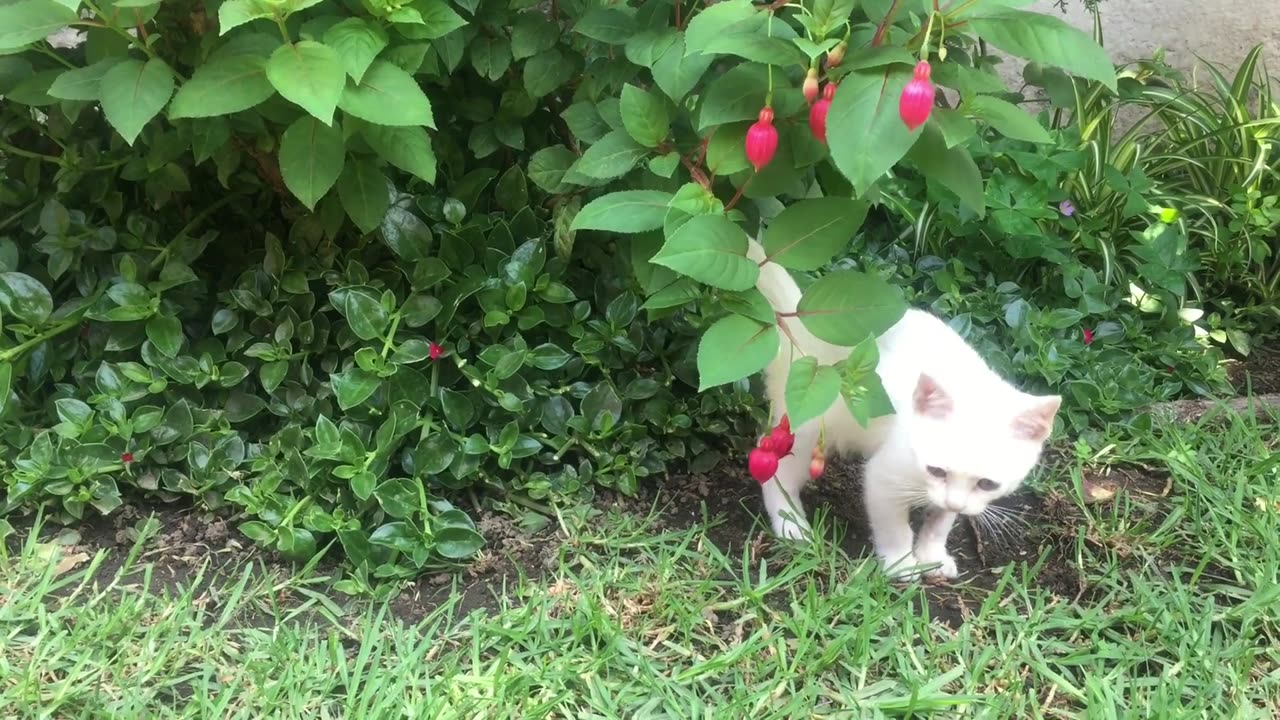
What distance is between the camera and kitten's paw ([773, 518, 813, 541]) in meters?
1.83

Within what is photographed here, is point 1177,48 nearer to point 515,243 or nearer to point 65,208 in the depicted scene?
point 515,243

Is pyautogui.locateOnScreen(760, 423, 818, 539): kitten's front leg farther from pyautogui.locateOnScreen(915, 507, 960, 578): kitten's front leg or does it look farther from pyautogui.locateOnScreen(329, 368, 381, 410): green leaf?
pyautogui.locateOnScreen(329, 368, 381, 410): green leaf

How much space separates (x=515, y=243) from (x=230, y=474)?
0.81 m

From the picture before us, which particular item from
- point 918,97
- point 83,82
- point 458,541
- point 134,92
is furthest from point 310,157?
point 918,97

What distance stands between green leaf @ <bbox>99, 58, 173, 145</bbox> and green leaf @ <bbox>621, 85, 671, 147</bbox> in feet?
2.44

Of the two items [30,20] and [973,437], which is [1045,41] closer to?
[973,437]

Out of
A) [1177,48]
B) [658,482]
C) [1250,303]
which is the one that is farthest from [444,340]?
[1177,48]

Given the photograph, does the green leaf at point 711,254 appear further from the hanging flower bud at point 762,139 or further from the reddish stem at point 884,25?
the reddish stem at point 884,25

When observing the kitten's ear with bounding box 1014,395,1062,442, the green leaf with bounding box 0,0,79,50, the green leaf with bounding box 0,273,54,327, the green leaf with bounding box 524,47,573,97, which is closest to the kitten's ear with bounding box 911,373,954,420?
the kitten's ear with bounding box 1014,395,1062,442

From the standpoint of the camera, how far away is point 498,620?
1.62m

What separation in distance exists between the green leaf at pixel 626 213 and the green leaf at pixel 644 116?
106mm

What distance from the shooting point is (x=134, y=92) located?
1.41m

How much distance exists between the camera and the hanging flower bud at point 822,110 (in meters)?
1.21

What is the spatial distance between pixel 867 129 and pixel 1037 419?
0.66 metres
